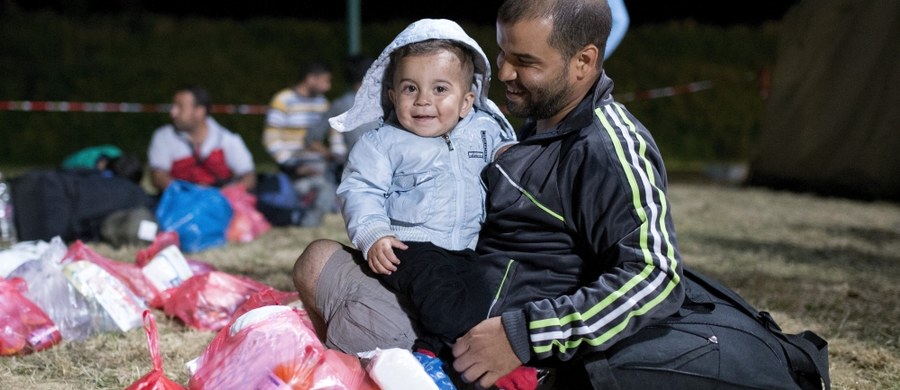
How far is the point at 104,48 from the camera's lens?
1664cm

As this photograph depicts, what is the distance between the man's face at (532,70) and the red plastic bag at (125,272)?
2102mm

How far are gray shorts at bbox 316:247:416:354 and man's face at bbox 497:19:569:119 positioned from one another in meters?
0.61

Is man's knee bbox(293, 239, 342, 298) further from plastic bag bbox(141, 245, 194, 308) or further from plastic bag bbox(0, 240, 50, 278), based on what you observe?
plastic bag bbox(0, 240, 50, 278)

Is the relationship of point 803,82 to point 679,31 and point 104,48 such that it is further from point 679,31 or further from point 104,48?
point 104,48

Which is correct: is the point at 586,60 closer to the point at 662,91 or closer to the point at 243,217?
the point at 243,217

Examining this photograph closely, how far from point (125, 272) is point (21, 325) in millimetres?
710

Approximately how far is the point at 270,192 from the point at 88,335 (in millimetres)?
3328

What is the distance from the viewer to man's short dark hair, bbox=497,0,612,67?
7.17ft

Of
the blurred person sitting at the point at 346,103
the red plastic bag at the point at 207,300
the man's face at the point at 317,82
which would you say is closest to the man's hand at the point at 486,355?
the red plastic bag at the point at 207,300

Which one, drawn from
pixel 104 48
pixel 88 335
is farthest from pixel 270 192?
pixel 104 48

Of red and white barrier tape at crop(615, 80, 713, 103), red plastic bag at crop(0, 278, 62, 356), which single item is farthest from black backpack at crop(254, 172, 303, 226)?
red and white barrier tape at crop(615, 80, 713, 103)

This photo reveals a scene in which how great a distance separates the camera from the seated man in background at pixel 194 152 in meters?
6.43

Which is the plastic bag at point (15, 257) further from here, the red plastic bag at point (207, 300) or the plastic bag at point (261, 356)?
the plastic bag at point (261, 356)

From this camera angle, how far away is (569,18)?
219cm
